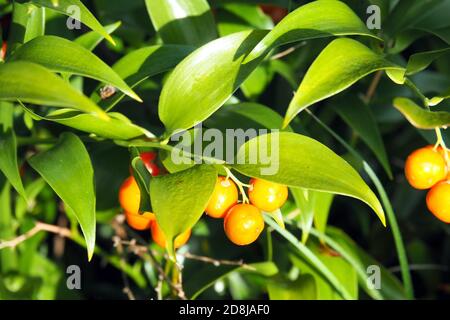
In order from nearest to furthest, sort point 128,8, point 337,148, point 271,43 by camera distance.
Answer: point 271,43, point 128,8, point 337,148

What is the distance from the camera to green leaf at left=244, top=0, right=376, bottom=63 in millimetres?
774

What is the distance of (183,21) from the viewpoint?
3.34ft

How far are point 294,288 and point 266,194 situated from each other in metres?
0.36

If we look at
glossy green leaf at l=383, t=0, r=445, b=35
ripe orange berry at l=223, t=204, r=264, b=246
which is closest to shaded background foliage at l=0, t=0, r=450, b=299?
glossy green leaf at l=383, t=0, r=445, b=35

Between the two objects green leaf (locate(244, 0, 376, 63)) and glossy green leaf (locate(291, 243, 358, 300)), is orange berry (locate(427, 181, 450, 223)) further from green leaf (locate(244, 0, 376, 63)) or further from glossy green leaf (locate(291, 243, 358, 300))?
glossy green leaf (locate(291, 243, 358, 300))

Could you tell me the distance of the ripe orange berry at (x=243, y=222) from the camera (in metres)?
0.77

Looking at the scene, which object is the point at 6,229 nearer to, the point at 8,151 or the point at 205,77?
the point at 8,151

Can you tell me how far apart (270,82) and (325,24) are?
1.55 feet

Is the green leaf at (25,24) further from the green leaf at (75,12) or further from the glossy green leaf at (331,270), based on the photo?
the glossy green leaf at (331,270)

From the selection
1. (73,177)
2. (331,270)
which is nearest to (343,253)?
(331,270)

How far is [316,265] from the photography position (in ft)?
3.44
